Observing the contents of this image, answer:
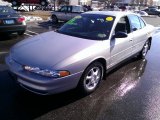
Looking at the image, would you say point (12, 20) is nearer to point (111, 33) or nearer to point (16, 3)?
point (111, 33)

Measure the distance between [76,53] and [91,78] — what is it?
2.18 ft

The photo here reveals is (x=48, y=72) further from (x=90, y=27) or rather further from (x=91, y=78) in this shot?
(x=90, y=27)

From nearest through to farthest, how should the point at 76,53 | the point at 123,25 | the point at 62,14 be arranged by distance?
the point at 76,53 < the point at 123,25 < the point at 62,14

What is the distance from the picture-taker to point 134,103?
412cm

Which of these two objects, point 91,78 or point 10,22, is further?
point 10,22

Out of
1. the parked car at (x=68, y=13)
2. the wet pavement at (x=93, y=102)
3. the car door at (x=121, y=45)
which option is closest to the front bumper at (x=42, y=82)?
the wet pavement at (x=93, y=102)

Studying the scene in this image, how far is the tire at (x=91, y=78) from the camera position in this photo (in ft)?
13.5

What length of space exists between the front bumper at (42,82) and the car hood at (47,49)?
170 mm

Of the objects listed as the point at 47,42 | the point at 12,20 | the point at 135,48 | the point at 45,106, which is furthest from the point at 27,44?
the point at 12,20

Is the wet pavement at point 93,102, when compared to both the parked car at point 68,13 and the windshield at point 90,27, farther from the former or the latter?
the parked car at point 68,13

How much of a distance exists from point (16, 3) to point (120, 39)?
23.2m

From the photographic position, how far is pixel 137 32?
235 inches

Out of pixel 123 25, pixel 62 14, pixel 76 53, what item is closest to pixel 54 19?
pixel 62 14

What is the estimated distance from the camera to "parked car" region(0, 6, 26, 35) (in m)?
8.84
